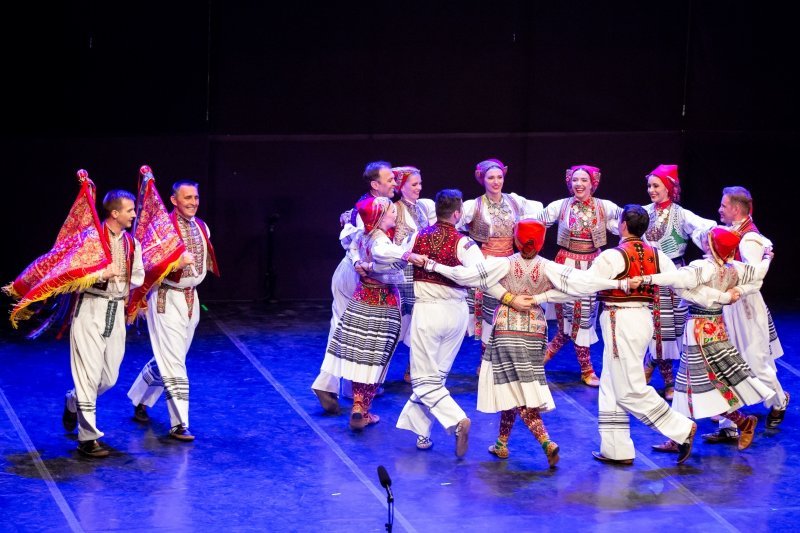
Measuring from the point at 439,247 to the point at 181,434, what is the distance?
164 cm

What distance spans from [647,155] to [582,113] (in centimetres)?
65

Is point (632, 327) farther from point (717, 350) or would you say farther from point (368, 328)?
point (368, 328)

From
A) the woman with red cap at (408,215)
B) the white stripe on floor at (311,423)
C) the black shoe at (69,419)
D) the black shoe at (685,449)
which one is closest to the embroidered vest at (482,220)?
the woman with red cap at (408,215)

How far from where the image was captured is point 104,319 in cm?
617

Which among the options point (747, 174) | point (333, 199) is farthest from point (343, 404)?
point (747, 174)

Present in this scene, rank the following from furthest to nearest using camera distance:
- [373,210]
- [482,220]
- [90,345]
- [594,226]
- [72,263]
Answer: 1. [482,220]
2. [594,226]
3. [373,210]
4. [90,345]
5. [72,263]

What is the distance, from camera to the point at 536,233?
608cm

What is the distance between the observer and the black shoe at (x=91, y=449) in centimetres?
621

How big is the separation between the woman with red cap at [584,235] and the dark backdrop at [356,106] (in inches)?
Result: 87.1

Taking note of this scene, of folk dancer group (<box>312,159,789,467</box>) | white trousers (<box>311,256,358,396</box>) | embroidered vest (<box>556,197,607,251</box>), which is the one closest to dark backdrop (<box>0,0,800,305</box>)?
embroidered vest (<box>556,197,607,251</box>)

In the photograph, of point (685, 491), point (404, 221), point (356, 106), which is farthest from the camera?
point (356, 106)

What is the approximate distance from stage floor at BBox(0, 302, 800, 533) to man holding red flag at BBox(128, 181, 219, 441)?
8.3 inches

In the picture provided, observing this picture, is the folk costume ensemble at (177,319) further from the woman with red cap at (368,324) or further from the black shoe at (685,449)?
the black shoe at (685,449)

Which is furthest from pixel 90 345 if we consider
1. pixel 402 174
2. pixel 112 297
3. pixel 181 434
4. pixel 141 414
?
pixel 402 174
